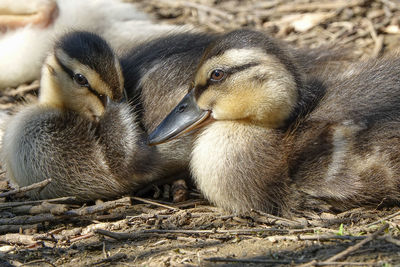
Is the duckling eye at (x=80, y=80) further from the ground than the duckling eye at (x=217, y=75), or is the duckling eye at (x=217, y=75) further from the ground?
the duckling eye at (x=217, y=75)

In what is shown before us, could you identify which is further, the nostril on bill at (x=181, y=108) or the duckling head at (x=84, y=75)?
the duckling head at (x=84, y=75)

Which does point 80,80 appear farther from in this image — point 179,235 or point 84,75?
point 179,235

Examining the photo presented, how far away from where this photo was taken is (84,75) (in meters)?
3.29

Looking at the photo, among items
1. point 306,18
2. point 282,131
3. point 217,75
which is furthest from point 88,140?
point 306,18

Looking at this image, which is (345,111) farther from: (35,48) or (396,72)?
(35,48)

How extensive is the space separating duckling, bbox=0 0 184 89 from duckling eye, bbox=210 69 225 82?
196 cm

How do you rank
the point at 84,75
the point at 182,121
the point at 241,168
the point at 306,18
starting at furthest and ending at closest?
the point at 306,18 → the point at 84,75 → the point at 182,121 → the point at 241,168

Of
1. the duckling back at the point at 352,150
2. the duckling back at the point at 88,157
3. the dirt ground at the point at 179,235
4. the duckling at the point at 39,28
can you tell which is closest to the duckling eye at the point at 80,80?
the duckling back at the point at 88,157

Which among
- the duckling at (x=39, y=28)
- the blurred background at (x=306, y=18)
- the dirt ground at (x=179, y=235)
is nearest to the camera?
the dirt ground at (x=179, y=235)

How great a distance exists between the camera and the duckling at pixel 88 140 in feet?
10.7

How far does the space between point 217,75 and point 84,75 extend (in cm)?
73

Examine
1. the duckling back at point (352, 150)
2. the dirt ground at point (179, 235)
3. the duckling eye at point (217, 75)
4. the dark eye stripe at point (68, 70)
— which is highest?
the duckling eye at point (217, 75)

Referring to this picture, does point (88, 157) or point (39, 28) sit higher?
point (39, 28)

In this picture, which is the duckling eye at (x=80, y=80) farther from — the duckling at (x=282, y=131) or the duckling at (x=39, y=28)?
the duckling at (x=39, y=28)
